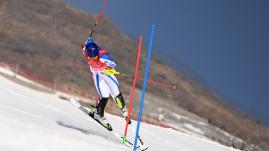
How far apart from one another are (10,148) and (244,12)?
241 feet

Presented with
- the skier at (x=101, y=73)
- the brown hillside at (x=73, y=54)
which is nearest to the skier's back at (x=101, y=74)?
the skier at (x=101, y=73)

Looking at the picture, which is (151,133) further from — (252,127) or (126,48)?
(126,48)

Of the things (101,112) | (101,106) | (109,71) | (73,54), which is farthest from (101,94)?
(73,54)

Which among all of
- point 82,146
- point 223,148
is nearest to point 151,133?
point 223,148

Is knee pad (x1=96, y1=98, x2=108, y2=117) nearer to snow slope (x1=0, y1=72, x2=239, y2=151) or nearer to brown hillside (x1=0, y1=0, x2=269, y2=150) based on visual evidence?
snow slope (x1=0, y1=72, x2=239, y2=151)

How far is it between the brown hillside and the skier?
27319 millimetres

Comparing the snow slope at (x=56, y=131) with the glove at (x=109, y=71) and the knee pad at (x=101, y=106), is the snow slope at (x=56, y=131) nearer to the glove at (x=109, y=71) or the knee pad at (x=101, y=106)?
the knee pad at (x=101, y=106)

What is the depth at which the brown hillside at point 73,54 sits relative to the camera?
43031 mm

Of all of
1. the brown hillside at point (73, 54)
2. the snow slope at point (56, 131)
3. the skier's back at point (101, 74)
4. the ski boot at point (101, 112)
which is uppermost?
the brown hillside at point (73, 54)

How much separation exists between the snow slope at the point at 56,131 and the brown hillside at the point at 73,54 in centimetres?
2614

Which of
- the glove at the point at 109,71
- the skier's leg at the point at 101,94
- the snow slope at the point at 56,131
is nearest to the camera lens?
the snow slope at the point at 56,131

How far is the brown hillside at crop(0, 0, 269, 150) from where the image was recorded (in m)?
43.0

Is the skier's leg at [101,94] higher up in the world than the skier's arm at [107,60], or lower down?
lower down

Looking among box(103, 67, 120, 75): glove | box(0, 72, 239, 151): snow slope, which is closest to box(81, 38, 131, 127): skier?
box(103, 67, 120, 75): glove
